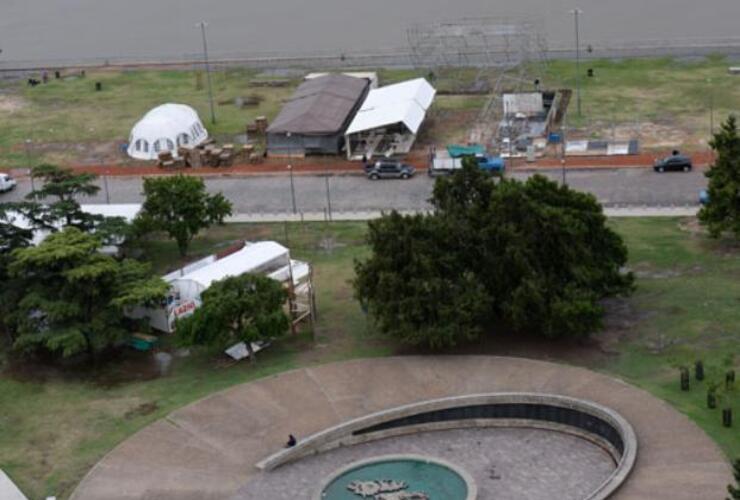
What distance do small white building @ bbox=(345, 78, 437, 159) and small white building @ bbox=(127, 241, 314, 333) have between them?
18830mm

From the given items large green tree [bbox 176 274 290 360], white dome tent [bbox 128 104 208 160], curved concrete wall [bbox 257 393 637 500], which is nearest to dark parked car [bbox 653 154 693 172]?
white dome tent [bbox 128 104 208 160]

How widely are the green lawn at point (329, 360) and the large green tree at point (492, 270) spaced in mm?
1865

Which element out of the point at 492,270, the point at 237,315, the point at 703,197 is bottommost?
the point at 237,315

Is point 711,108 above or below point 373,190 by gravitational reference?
above

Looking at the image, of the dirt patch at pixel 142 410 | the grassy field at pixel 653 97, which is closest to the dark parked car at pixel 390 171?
the grassy field at pixel 653 97

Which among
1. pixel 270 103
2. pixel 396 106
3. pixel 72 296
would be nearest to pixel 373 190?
pixel 396 106

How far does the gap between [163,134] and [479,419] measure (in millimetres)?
39270

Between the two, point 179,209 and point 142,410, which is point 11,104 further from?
point 142,410

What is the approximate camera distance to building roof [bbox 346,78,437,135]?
75688 millimetres

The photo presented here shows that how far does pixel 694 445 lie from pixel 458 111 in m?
44.4

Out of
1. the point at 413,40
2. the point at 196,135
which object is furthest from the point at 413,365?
the point at 413,40

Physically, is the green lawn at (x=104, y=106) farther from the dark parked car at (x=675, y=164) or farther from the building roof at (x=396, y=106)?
the dark parked car at (x=675, y=164)

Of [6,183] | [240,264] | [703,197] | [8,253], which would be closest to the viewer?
[8,253]

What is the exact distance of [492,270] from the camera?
49.6 metres
